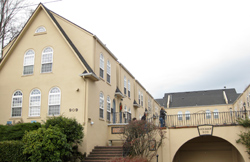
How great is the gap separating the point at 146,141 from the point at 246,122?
6.58 metres

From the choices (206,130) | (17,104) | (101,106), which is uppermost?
(17,104)

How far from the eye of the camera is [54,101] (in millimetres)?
18734

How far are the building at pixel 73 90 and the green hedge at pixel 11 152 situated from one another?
13.8 feet

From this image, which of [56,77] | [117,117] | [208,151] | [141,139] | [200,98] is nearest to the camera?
[141,139]

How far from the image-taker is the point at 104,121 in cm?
2062

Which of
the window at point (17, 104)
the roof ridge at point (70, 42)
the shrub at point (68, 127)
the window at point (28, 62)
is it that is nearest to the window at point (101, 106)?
the roof ridge at point (70, 42)

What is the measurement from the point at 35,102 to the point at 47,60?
10.4ft

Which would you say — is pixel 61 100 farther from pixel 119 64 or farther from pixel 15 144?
pixel 119 64

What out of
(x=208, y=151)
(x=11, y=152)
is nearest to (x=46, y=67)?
(x=11, y=152)

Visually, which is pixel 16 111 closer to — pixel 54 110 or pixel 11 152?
pixel 54 110

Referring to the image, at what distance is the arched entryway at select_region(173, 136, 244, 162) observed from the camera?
2152 cm

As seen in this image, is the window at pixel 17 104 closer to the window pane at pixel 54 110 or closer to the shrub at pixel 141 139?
the window pane at pixel 54 110

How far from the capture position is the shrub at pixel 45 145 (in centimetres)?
1377

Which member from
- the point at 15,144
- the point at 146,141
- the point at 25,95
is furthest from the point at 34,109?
the point at 146,141
